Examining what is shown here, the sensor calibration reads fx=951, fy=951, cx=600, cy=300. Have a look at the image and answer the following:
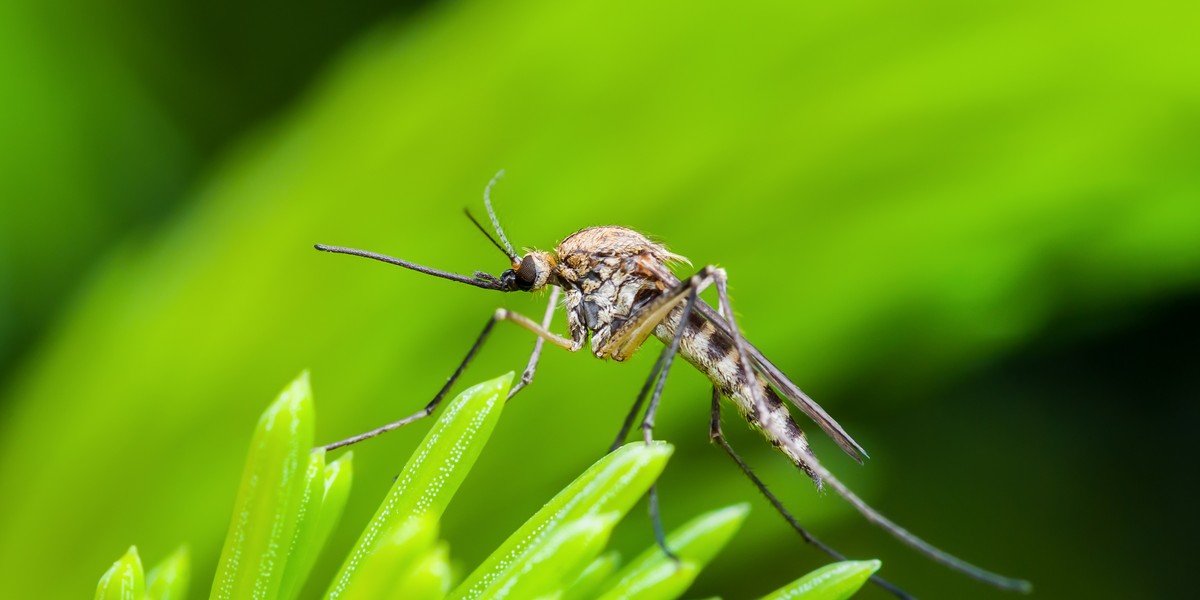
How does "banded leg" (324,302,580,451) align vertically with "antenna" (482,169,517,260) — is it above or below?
below

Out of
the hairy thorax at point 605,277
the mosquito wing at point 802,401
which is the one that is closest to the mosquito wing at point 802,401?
the mosquito wing at point 802,401

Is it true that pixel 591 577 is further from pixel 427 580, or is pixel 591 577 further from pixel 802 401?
pixel 802 401

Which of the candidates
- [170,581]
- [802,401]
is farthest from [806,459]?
[170,581]

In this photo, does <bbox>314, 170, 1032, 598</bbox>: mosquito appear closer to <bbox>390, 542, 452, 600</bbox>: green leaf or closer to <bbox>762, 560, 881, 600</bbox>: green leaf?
<bbox>762, 560, 881, 600</bbox>: green leaf

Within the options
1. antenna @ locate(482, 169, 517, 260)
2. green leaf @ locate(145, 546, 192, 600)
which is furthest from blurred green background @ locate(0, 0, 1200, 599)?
green leaf @ locate(145, 546, 192, 600)

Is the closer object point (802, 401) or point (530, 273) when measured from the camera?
point (802, 401)

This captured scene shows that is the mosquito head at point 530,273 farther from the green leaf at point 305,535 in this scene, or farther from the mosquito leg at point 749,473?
Result: the green leaf at point 305,535
